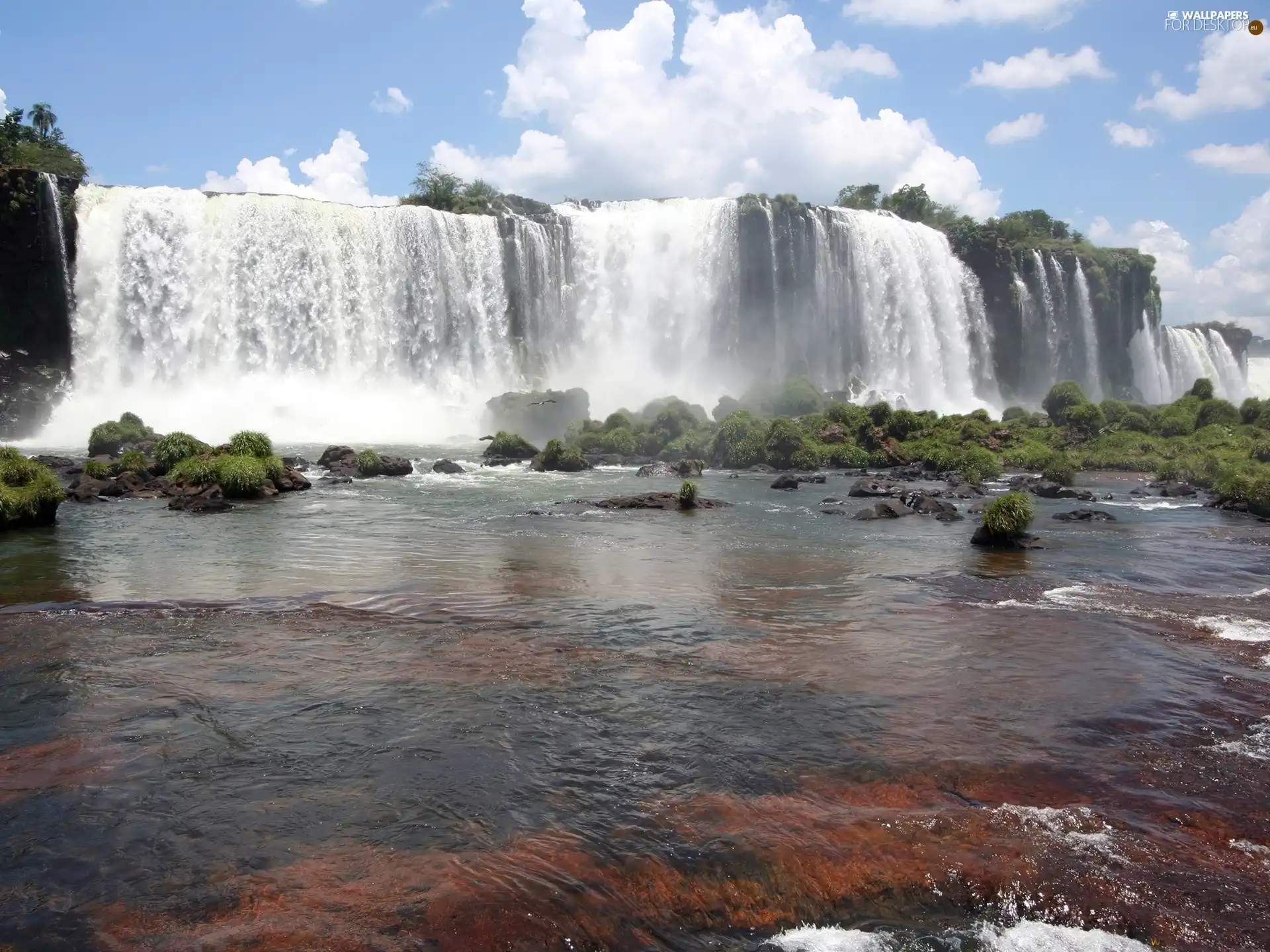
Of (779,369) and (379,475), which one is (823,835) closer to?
(379,475)

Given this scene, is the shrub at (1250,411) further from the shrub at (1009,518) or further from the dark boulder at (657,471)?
the shrub at (1009,518)

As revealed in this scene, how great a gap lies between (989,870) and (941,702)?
271 centimetres

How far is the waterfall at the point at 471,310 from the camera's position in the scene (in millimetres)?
39219

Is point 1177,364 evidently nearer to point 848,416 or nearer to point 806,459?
point 848,416

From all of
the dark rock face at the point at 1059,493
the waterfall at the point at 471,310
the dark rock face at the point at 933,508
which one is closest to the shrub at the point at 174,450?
the waterfall at the point at 471,310

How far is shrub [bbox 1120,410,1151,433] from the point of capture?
37.8m

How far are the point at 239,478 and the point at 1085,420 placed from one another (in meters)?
32.9

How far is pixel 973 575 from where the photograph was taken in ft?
43.8

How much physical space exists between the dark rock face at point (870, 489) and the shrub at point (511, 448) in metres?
12.0

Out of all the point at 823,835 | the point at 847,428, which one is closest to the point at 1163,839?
the point at 823,835

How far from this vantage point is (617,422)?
119 feet

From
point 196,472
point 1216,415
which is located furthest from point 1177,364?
point 196,472

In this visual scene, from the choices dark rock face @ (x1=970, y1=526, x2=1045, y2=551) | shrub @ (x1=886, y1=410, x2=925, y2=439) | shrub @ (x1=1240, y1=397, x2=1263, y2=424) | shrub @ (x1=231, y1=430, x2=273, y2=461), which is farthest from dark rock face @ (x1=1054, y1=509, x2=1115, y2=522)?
shrub @ (x1=1240, y1=397, x2=1263, y2=424)

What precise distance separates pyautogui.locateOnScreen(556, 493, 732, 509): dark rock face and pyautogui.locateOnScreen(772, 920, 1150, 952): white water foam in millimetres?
16670
